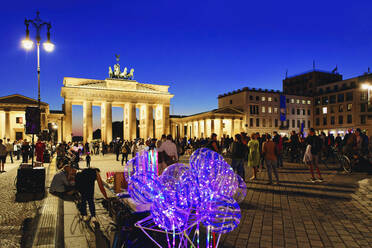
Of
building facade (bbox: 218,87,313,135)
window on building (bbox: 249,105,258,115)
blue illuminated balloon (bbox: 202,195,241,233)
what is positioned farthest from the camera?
window on building (bbox: 249,105,258,115)

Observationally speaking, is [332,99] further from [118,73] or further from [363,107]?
[118,73]

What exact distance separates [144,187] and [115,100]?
4983cm

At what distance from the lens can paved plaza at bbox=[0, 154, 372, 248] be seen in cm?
424

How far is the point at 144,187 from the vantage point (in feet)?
11.9

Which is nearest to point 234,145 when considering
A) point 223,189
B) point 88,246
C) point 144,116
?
point 223,189

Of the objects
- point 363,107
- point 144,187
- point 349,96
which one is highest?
point 349,96

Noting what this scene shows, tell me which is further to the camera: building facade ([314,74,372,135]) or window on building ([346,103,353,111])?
window on building ([346,103,353,111])

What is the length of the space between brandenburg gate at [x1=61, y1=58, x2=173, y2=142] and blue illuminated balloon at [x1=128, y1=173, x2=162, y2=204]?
46.8 m

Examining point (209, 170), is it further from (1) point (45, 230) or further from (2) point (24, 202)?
(2) point (24, 202)

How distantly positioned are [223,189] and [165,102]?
51834 mm

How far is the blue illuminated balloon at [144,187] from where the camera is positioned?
3.17m

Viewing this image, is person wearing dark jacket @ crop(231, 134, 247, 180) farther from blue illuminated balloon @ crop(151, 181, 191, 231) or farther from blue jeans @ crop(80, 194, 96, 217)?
blue illuminated balloon @ crop(151, 181, 191, 231)

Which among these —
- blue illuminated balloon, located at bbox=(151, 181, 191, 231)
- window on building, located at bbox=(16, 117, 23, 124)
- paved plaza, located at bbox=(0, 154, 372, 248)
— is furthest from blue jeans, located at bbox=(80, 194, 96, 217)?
window on building, located at bbox=(16, 117, 23, 124)

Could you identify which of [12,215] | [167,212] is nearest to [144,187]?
[167,212]
